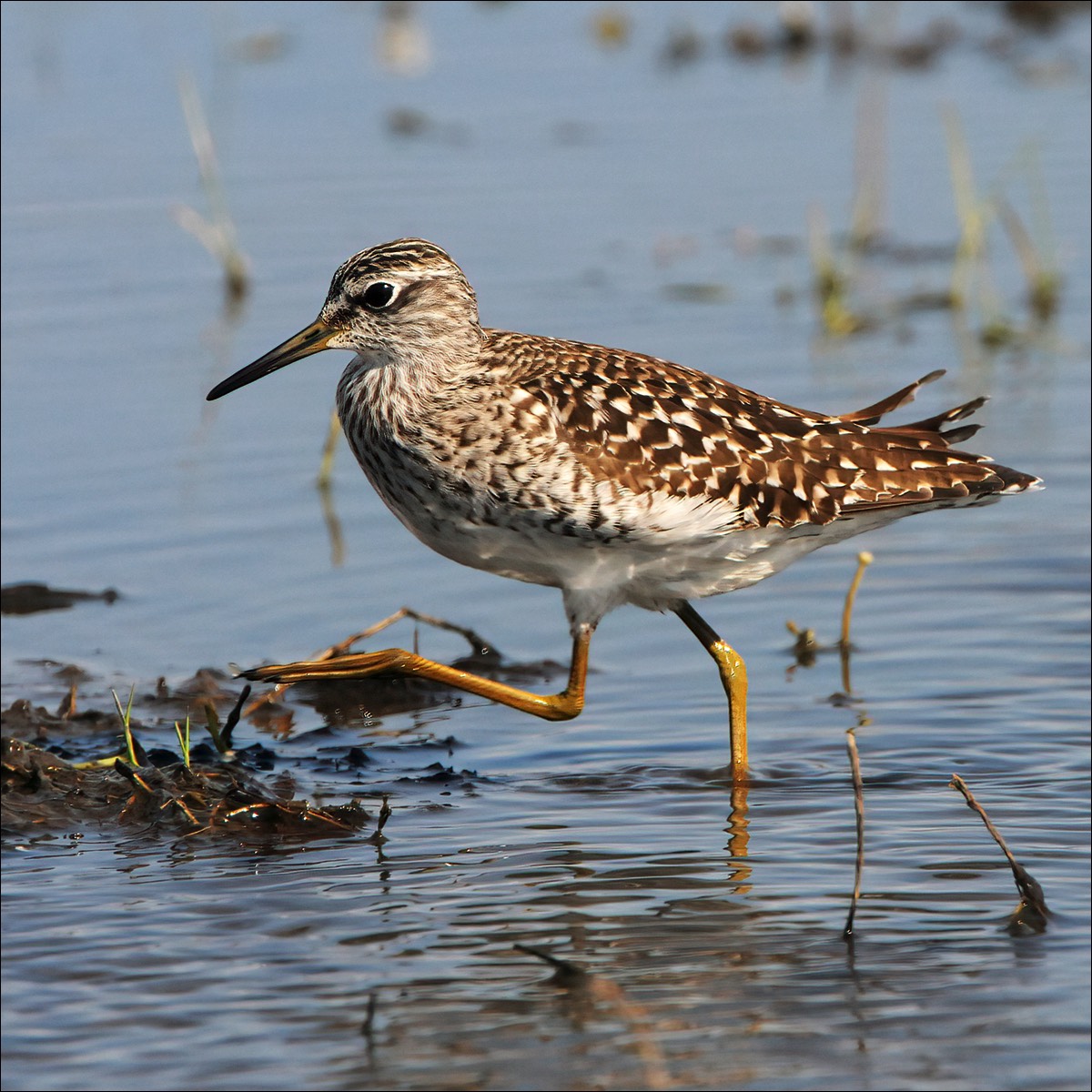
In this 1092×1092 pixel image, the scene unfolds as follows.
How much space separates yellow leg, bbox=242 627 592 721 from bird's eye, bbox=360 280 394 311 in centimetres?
135

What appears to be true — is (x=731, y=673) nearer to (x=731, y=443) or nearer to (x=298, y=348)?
(x=731, y=443)

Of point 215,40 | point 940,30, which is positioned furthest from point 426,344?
point 940,30

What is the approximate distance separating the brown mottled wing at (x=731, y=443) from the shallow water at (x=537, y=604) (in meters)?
1.13

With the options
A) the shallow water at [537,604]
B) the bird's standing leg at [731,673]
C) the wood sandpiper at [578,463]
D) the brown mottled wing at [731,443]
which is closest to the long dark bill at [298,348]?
the wood sandpiper at [578,463]

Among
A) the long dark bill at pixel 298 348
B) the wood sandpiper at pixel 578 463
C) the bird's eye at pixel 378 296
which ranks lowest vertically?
the wood sandpiper at pixel 578 463

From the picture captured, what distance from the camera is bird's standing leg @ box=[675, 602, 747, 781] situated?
26.9 ft

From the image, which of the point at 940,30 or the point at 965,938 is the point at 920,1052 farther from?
the point at 940,30

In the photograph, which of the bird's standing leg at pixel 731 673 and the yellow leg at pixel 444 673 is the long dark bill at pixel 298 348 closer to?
the yellow leg at pixel 444 673

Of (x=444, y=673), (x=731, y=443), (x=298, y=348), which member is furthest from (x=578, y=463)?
(x=298, y=348)

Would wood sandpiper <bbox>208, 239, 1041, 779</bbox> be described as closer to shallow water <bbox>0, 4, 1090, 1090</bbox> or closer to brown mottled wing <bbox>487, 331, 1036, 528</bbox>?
brown mottled wing <bbox>487, 331, 1036, 528</bbox>

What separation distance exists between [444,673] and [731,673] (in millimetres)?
1283

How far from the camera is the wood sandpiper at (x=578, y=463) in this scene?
24.3 ft

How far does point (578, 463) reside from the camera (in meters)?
7.39

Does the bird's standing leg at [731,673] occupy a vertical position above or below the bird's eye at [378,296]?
below
